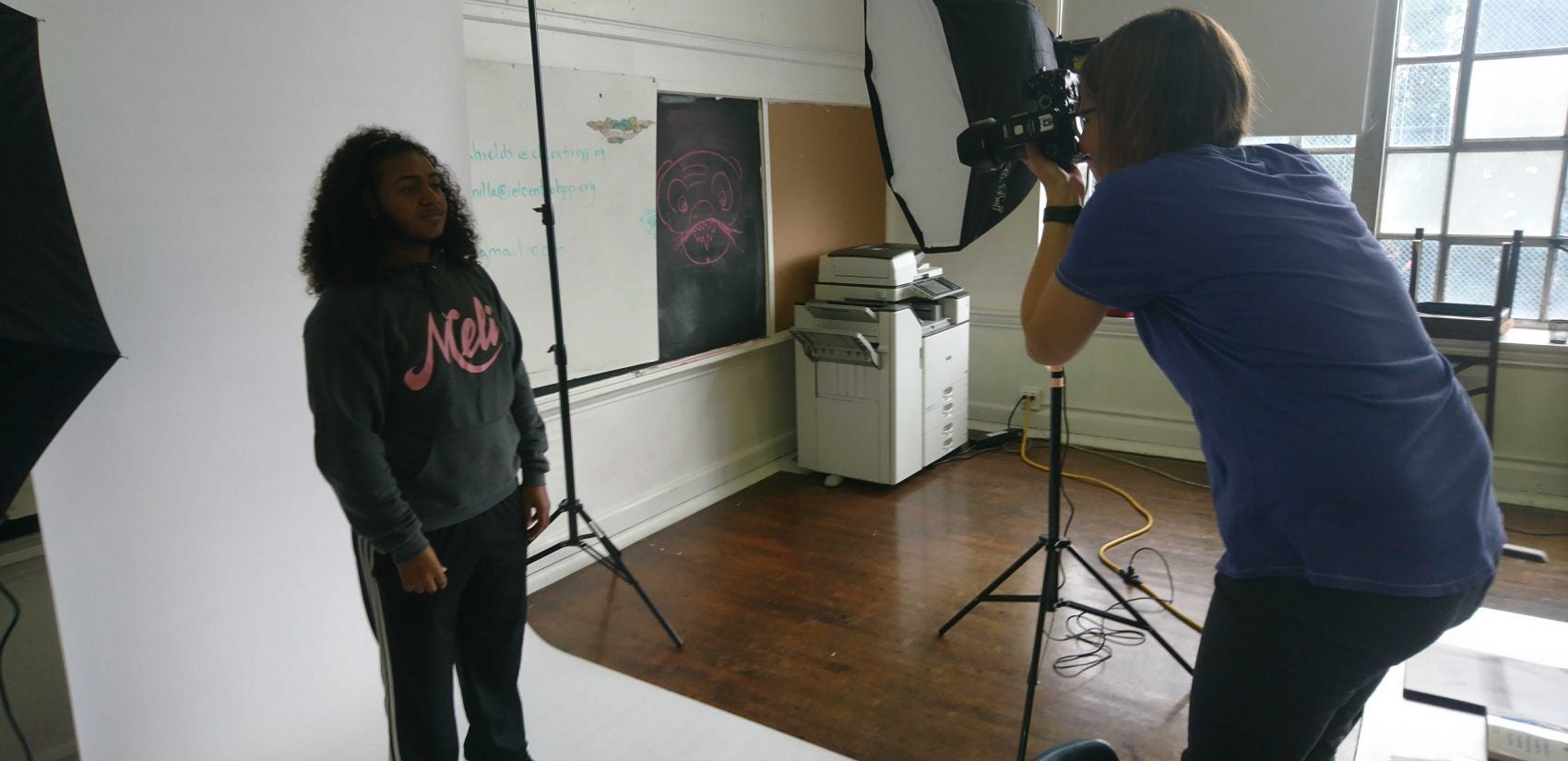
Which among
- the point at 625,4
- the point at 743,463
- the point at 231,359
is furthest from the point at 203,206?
the point at 743,463

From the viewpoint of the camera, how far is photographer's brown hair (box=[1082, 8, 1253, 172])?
1.07m

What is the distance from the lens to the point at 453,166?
2121mm

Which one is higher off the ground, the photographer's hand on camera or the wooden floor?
the photographer's hand on camera

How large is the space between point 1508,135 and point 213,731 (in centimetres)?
459

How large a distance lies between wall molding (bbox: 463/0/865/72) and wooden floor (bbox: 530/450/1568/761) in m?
1.76

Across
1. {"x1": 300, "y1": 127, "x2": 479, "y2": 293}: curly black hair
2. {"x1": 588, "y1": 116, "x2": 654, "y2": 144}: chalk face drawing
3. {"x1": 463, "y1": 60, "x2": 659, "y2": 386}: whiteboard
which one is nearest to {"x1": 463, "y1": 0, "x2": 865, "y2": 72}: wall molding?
{"x1": 463, "y1": 60, "x2": 659, "y2": 386}: whiteboard

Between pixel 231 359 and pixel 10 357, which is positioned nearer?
pixel 10 357

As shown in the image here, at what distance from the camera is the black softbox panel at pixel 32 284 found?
1.31 meters

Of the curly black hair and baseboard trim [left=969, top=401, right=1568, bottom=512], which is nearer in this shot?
the curly black hair

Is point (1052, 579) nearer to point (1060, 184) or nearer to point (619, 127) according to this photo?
point (1060, 184)

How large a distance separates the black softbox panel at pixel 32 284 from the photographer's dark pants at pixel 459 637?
48 centimetres

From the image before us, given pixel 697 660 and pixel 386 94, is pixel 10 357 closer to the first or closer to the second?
pixel 386 94

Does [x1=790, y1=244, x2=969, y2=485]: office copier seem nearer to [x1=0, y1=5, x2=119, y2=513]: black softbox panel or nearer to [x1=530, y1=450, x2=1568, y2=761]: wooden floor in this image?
[x1=530, y1=450, x2=1568, y2=761]: wooden floor

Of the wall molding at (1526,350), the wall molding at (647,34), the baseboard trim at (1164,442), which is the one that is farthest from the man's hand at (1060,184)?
the baseboard trim at (1164,442)
